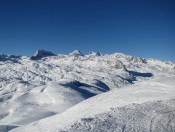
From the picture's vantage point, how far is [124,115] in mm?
11984

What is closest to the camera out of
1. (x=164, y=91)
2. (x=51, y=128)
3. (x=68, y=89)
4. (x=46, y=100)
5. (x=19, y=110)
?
(x=51, y=128)

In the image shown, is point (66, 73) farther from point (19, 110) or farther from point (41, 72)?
point (19, 110)

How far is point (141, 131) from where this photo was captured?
10.6 metres

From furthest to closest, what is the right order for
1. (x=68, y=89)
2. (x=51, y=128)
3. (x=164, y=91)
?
(x=68, y=89)
(x=164, y=91)
(x=51, y=128)

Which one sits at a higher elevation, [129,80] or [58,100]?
[129,80]

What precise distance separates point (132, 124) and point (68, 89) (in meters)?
30.4

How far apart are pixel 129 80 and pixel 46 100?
15788 cm

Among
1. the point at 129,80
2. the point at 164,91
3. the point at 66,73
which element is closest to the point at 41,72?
the point at 66,73

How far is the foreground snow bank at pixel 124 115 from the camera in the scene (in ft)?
36.3

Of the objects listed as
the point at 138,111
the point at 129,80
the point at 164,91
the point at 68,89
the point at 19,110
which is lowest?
the point at 138,111

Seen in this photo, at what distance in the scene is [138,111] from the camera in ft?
40.2

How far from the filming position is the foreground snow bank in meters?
11.1

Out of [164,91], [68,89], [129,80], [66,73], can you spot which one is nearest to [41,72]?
[66,73]

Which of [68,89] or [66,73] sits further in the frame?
[66,73]
